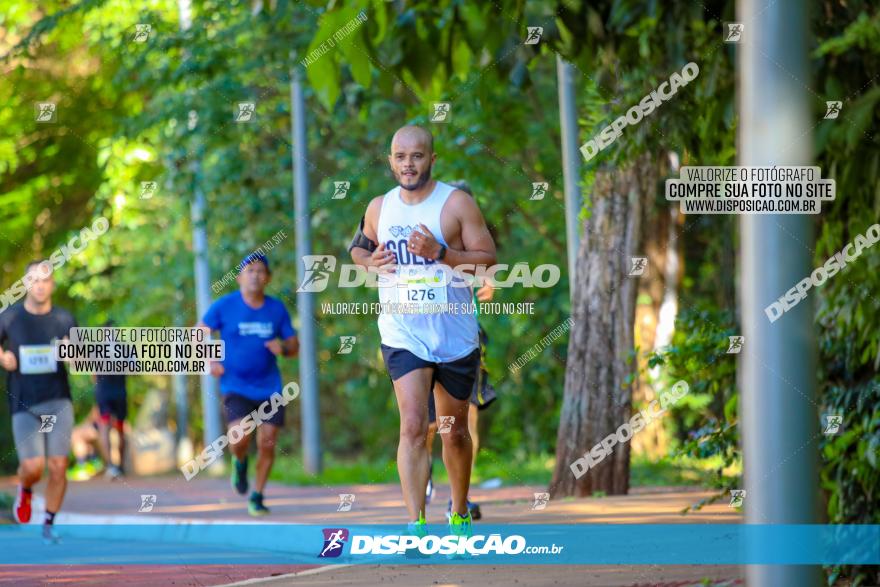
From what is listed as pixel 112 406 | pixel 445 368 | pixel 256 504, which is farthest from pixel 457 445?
pixel 112 406

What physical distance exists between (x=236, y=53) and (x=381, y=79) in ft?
48.8

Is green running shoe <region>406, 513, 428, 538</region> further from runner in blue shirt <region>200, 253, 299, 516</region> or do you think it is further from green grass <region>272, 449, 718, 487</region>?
green grass <region>272, 449, 718, 487</region>

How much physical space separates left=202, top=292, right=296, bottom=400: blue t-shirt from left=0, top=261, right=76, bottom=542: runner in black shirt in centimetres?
126

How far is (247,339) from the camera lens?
12.9 meters

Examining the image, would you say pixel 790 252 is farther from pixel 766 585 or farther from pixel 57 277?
pixel 57 277

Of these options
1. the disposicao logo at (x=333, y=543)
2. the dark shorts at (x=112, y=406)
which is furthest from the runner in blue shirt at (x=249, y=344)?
the dark shorts at (x=112, y=406)

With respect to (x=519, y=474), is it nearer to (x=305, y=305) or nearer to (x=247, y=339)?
(x=305, y=305)

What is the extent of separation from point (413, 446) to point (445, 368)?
51 cm

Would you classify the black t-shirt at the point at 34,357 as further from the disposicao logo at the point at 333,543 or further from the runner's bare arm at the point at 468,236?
the runner's bare arm at the point at 468,236

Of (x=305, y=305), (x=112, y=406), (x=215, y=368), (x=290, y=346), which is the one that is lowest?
(x=112, y=406)

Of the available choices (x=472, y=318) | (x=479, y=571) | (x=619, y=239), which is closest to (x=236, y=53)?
(x=619, y=239)

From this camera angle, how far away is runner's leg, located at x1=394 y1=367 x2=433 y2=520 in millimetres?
8156

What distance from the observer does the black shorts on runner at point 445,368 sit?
8.36 m

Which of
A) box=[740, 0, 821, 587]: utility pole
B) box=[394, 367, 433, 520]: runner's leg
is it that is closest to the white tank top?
box=[394, 367, 433, 520]: runner's leg
